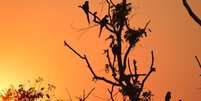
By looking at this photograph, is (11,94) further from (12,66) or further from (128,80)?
(128,80)

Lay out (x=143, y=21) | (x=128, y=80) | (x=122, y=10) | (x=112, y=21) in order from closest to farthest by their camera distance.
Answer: (x=128, y=80)
(x=112, y=21)
(x=122, y=10)
(x=143, y=21)

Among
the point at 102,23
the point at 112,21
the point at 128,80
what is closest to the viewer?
the point at 128,80

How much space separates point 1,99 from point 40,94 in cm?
73

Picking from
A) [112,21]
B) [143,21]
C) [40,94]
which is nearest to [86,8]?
[112,21]

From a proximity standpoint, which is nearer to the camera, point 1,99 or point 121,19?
point 121,19

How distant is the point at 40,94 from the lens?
6.89 m

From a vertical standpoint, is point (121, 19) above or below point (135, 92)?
above

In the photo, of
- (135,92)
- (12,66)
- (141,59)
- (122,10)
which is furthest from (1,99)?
(135,92)

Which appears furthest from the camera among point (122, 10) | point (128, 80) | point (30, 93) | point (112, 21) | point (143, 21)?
point (30, 93)

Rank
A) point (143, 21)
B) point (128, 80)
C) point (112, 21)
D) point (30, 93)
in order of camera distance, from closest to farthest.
Result: point (128, 80)
point (112, 21)
point (143, 21)
point (30, 93)

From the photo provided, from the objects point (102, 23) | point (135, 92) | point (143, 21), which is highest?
point (143, 21)

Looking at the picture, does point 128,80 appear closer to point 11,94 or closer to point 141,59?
point 141,59

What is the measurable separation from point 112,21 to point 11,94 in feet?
16.8

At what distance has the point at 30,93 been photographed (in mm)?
6867
